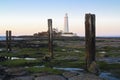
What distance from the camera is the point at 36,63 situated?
81.5ft

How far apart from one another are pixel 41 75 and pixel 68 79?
1684mm

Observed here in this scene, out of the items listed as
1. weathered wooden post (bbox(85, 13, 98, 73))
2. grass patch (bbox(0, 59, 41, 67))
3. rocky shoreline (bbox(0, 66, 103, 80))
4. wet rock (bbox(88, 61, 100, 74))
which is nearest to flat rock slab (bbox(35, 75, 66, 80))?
rocky shoreline (bbox(0, 66, 103, 80))

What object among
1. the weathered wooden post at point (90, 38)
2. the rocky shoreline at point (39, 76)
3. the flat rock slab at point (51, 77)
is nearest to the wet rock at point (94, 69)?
the weathered wooden post at point (90, 38)

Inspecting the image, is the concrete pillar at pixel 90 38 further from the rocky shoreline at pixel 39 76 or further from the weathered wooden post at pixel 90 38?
the rocky shoreline at pixel 39 76

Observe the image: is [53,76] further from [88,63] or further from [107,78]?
[88,63]

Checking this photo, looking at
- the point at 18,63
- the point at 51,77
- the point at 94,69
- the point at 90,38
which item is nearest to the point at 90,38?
the point at 90,38

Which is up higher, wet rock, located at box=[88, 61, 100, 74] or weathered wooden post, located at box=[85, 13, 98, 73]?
weathered wooden post, located at box=[85, 13, 98, 73]

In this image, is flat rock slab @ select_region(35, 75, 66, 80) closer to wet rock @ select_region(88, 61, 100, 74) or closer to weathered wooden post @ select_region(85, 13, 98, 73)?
wet rock @ select_region(88, 61, 100, 74)

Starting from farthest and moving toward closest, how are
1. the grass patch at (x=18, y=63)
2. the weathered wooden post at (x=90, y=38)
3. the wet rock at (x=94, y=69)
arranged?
the grass patch at (x=18, y=63) → the weathered wooden post at (x=90, y=38) → the wet rock at (x=94, y=69)

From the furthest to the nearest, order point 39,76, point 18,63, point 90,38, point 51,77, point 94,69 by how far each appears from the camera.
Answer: point 18,63 < point 90,38 < point 94,69 < point 39,76 < point 51,77

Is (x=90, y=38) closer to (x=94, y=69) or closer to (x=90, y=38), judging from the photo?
(x=90, y=38)

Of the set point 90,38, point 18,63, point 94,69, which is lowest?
point 18,63

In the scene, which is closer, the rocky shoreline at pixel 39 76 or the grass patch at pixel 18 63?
the rocky shoreline at pixel 39 76

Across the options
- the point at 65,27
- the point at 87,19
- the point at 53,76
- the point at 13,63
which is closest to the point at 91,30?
the point at 87,19
